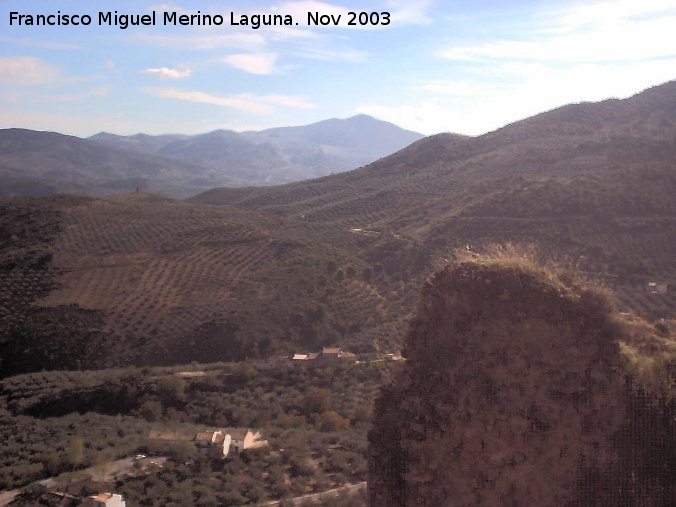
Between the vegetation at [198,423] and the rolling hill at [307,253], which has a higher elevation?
the rolling hill at [307,253]

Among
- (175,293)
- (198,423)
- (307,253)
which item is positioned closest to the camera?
(198,423)

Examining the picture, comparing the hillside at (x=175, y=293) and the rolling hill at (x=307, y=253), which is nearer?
the hillside at (x=175, y=293)

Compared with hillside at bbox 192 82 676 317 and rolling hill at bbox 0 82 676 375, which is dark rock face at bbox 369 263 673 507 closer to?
hillside at bbox 192 82 676 317

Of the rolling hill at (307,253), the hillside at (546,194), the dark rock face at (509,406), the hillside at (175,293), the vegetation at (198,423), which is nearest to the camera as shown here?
the dark rock face at (509,406)

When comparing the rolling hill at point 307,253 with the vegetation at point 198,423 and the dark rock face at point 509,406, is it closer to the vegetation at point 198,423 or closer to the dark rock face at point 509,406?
the vegetation at point 198,423

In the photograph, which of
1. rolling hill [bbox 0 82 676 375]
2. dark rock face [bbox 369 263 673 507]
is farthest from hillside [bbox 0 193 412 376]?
dark rock face [bbox 369 263 673 507]

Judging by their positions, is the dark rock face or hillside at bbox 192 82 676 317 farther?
hillside at bbox 192 82 676 317

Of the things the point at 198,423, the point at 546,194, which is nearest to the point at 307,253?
the point at 546,194

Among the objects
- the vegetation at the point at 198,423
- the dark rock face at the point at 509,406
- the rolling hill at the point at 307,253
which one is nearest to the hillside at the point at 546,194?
the rolling hill at the point at 307,253

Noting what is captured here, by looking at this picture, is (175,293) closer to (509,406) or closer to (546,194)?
(546,194)

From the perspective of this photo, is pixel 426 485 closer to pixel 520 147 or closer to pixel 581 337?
pixel 581 337
